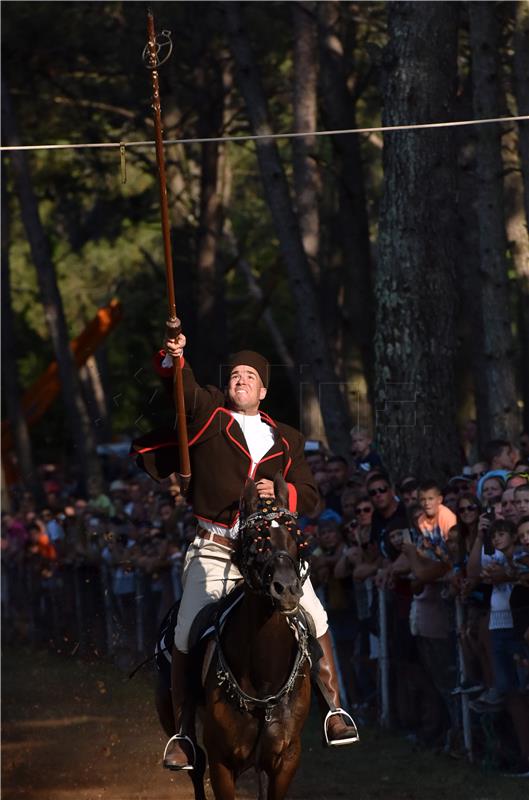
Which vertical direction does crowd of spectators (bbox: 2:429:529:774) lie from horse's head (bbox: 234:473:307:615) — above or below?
below

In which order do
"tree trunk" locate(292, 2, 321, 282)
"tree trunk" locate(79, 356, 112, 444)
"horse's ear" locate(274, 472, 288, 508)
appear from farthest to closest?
"tree trunk" locate(79, 356, 112, 444)
"tree trunk" locate(292, 2, 321, 282)
"horse's ear" locate(274, 472, 288, 508)

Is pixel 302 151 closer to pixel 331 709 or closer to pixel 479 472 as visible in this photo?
pixel 479 472

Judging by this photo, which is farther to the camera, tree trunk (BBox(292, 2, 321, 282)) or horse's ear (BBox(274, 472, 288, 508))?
tree trunk (BBox(292, 2, 321, 282))

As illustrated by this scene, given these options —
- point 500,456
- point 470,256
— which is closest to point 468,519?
point 500,456

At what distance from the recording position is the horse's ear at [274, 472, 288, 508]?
30.8ft

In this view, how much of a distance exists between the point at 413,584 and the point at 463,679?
3.68ft

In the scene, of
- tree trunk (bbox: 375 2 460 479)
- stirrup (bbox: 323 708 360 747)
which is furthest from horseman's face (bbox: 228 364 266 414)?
tree trunk (bbox: 375 2 460 479)

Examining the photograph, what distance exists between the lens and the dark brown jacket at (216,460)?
33.5 feet

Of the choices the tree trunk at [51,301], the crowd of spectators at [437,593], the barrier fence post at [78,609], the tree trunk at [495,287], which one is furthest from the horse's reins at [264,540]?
the tree trunk at [51,301]

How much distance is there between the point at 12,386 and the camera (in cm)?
3684

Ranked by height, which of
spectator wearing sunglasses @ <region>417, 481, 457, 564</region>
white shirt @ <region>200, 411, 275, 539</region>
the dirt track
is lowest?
the dirt track

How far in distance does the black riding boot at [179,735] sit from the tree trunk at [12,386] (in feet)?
85.4

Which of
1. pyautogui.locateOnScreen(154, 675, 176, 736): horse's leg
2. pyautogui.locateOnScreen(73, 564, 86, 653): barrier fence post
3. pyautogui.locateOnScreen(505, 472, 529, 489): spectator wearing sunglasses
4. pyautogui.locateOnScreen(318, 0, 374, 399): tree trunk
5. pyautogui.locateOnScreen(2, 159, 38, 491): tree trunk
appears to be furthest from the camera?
pyautogui.locateOnScreen(2, 159, 38, 491): tree trunk

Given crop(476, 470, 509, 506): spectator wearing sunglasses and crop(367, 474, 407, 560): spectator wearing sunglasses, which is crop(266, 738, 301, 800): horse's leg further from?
crop(367, 474, 407, 560): spectator wearing sunglasses
